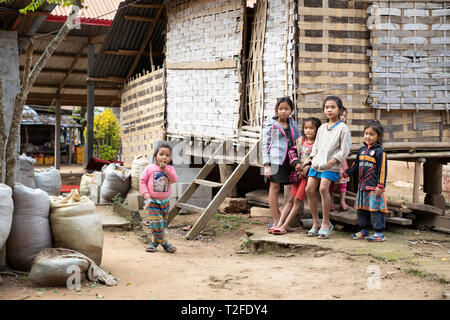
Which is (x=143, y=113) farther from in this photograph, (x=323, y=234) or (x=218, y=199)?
(x=323, y=234)

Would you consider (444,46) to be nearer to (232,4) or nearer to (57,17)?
(232,4)

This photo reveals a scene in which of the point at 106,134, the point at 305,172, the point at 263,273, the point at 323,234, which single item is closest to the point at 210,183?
the point at 305,172

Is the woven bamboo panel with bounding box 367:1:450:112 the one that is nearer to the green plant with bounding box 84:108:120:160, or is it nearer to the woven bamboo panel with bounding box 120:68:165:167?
the woven bamboo panel with bounding box 120:68:165:167

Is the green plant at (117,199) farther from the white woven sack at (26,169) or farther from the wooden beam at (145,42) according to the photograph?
the wooden beam at (145,42)

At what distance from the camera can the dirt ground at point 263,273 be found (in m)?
3.63

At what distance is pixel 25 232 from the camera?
4.02 m

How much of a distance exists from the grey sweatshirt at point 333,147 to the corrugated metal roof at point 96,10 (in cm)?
811

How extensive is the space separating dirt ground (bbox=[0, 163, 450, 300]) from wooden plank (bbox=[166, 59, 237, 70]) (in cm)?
306

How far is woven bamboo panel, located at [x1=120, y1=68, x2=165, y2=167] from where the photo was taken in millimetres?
9969

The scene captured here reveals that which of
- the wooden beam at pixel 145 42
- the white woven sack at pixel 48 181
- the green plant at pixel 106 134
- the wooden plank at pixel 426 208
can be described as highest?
the wooden beam at pixel 145 42

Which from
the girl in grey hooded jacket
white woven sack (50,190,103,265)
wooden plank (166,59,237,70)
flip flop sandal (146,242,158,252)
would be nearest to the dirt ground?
flip flop sandal (146,242,158,252)

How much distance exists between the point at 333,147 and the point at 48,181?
17.6 ft

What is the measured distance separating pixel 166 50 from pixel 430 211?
5803 millimetres

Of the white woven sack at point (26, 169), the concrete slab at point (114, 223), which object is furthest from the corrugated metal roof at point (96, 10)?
the concrete slab at point (114, 223)
